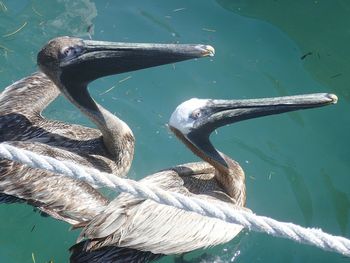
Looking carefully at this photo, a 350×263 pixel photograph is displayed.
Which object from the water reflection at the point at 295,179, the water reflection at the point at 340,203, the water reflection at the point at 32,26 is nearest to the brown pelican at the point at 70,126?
the water reflection at the point at 32,26

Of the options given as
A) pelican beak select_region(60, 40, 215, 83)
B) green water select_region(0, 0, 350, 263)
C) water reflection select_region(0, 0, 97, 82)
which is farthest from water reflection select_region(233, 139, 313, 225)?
water reflection select_region(0, 0, 97, 82)

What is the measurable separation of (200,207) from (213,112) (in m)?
1.55

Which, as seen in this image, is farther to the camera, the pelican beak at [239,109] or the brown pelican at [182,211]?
the pelican beak at [239,109]

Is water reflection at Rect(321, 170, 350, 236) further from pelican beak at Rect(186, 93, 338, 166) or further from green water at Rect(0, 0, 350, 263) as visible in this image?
pelican beak at Rect(186, 93, 338, 166)

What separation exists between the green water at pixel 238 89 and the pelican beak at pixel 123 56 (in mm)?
1155

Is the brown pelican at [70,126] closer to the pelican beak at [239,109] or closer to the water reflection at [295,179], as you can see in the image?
the pelican beak at [239,109]

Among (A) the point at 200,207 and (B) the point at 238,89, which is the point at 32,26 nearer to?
(B) the point at 238,89

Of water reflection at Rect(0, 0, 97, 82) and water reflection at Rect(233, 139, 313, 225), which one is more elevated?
water reflection at Rect(0, 0, 97, 82)

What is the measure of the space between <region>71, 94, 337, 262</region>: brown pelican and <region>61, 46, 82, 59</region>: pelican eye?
32.6 inches

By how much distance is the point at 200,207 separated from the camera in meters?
3.13

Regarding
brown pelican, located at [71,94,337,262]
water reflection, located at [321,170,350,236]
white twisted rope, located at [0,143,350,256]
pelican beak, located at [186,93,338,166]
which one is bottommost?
water reflection, located at [321,170,350,236]

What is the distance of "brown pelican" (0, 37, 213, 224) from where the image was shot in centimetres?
439

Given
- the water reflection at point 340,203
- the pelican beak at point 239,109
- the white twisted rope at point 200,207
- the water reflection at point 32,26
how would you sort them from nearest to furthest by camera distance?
the white twisted rope at point 200,207, the pelican beak at point 239,109, the water reflection at point 340,203, the water reflection at point 32,26

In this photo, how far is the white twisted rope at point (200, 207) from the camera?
3.05m
